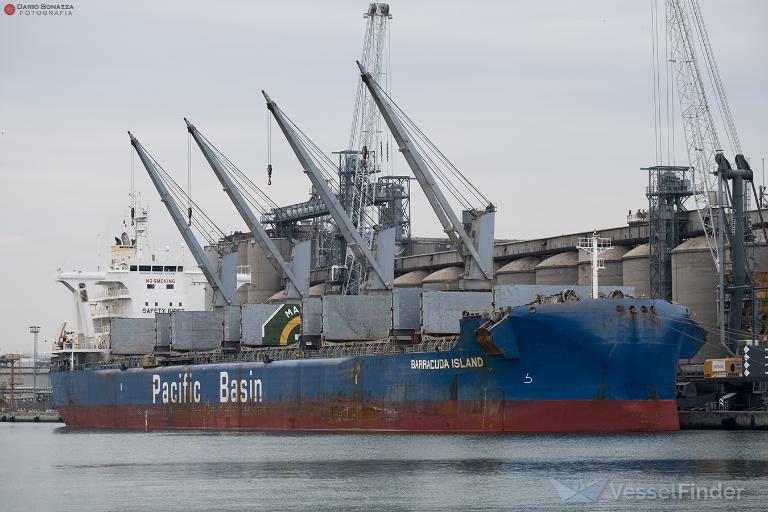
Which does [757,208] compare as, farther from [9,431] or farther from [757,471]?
[9,431]

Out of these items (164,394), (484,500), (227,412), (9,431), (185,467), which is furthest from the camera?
(9,431)

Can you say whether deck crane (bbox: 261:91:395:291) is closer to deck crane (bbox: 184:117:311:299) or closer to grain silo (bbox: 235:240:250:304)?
deck crane (bbox: 184:117:311:299)

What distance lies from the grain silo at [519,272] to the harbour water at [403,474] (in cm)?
2550

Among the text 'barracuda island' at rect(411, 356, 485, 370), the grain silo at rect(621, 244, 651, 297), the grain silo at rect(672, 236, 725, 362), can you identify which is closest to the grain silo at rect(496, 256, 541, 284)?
the grain silo at rect(621, 244, 651, 297)

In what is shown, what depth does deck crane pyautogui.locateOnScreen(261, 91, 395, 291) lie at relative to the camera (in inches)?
2197

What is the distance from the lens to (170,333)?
211ft

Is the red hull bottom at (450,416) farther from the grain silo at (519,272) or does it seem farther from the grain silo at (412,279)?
the grain silo at (412,279)

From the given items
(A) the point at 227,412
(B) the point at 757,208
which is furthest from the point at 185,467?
(B) the point at 757,208

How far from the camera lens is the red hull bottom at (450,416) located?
149 ft

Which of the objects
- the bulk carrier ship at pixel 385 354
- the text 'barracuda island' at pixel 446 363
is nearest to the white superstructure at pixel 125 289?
the bulk carrier ship at pixel 385 354

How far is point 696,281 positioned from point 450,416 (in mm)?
19534

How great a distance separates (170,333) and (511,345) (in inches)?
910

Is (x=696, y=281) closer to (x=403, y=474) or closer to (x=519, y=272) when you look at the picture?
(x=519, y=272)

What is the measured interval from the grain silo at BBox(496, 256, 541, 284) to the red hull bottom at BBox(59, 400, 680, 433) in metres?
21.0
